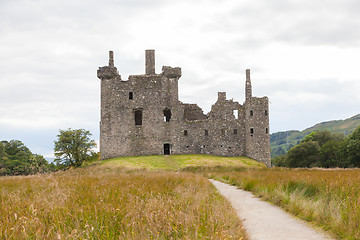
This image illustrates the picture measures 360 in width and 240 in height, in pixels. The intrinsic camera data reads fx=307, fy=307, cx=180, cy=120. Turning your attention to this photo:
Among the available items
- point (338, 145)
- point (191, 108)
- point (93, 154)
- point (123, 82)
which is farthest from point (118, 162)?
point (338, 145)

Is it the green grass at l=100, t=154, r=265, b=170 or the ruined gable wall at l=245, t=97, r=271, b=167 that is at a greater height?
the ruined gable wall at l=245, t=97, r=271, b=167

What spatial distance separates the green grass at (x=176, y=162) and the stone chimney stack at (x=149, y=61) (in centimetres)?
1302

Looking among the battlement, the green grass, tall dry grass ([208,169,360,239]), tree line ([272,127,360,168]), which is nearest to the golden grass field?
tall dry grass ([208,169,360,239])

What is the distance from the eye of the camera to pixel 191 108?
47.8m

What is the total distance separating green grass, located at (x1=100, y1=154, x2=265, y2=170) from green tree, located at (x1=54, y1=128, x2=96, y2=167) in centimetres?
265

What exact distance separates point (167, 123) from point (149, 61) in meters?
9.76

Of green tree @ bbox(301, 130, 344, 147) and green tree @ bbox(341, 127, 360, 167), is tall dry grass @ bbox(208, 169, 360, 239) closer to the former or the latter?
green tree @ bbox(341, 127, 360, 167)

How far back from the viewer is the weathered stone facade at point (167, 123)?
41750 millimetres

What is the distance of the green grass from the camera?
34.4 metres

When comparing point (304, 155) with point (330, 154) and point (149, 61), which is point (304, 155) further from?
point (149, 61)

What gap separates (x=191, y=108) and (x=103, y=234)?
145ft

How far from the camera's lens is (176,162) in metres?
36.2

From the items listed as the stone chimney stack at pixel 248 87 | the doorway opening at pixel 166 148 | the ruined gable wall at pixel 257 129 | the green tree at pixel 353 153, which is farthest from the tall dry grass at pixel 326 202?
the green tree at pixel 353 153

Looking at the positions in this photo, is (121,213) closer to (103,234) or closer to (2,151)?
(103,234)
